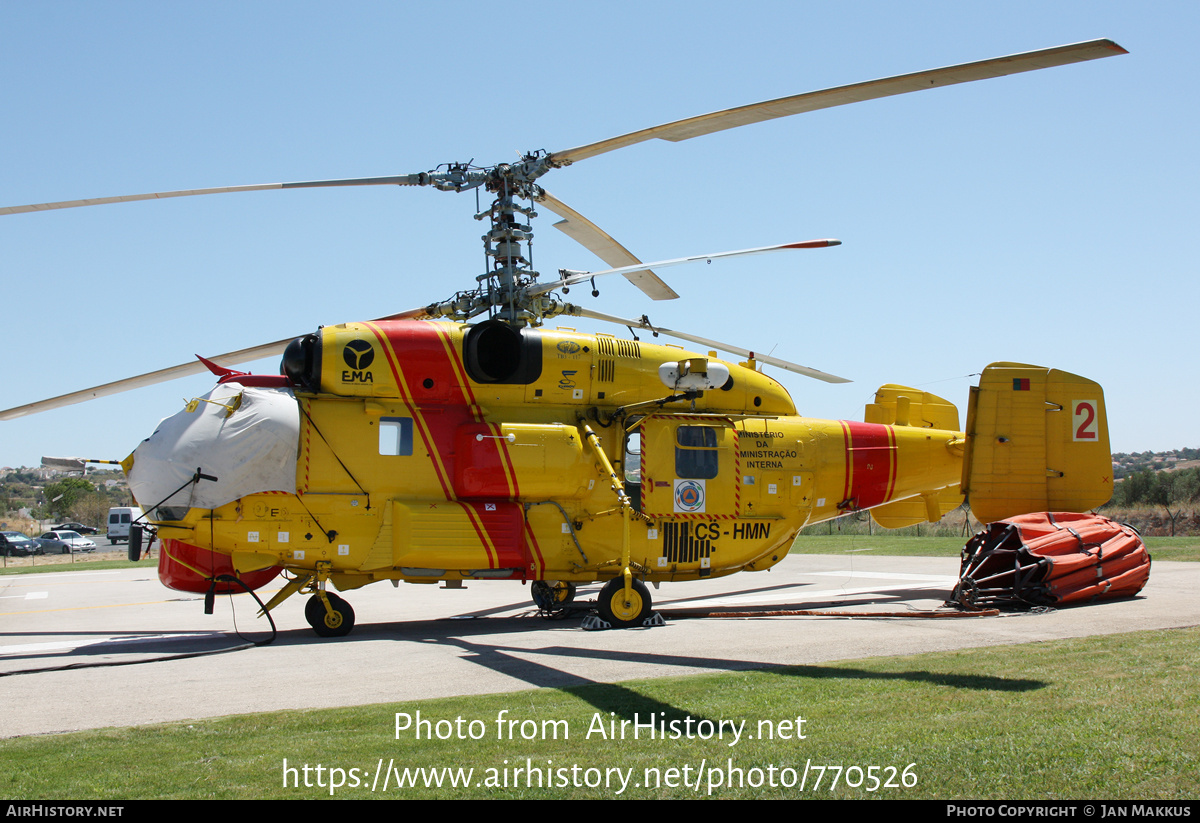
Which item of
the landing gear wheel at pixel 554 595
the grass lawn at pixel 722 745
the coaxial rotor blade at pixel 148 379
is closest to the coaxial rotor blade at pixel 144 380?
the coaxial rotor blade at pixel 148 379

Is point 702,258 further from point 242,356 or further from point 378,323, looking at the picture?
point 242,356

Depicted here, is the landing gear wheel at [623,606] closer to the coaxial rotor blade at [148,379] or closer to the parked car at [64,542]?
the coaxial rotor blade at [148,379]

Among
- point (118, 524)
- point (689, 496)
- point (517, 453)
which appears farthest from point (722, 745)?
point (118, 524)

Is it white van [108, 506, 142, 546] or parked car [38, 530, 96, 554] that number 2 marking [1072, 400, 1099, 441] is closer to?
parked car [38, 530, 96, 554]

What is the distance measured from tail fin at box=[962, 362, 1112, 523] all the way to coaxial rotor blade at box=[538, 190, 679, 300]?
497 centimetres

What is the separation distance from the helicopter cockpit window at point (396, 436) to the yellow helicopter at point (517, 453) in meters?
0.03

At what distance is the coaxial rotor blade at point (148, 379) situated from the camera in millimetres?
12070

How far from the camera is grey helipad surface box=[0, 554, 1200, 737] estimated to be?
816cm

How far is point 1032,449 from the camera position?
13359 mm

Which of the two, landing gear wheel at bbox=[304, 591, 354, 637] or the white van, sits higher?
landing gear wheel at bbox=[304, 591, 354, 637]

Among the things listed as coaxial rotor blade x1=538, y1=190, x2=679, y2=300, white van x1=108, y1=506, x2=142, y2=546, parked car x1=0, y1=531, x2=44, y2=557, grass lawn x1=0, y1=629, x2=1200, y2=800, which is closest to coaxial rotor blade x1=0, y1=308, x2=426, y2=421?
coaxial rotor blade x1=538, y1=190, x2=679, y2=300

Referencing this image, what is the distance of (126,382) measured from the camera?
12172mm

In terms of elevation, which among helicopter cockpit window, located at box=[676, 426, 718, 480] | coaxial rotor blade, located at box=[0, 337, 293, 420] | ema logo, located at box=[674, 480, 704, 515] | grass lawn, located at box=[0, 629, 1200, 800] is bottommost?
grass lawn, located at box=[0, 629, 1200, 800]

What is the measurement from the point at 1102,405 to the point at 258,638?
12309mm
